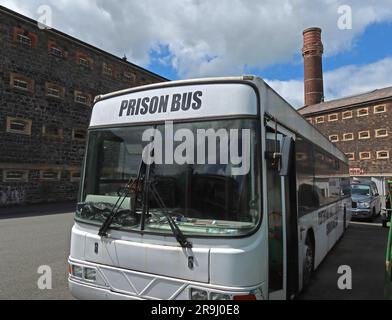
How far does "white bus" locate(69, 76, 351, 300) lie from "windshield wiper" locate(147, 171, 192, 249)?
1cm

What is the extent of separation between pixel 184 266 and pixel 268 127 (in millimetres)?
1697

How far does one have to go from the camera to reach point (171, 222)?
3.55 m

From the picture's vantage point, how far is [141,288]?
3633 mm

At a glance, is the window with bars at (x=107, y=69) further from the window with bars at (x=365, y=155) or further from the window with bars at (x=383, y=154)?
the window with bars at (x=383, y=154)

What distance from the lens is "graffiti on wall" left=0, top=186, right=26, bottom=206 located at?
69.1 ft

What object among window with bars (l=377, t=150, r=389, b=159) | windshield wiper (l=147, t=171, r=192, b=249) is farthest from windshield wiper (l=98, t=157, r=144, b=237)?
window with bars (l=377, t=150, r=389, b=159)

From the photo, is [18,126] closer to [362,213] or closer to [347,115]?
[362,213]

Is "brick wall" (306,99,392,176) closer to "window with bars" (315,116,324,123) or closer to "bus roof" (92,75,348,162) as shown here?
"window with bars" (315,116,324,123)

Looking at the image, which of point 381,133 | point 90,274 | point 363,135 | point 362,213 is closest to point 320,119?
point 363,135

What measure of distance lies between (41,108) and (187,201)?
22.8 m

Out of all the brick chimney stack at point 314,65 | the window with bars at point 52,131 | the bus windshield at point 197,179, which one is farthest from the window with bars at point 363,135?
the bus windshield at point 197,179
